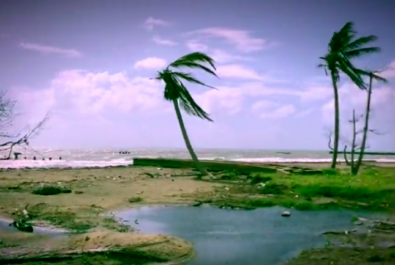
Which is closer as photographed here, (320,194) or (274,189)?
(320,194)

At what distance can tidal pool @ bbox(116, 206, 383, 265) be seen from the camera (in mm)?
5629

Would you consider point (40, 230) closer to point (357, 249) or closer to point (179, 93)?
point (357, 249)

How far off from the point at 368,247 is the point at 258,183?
8.24 meters

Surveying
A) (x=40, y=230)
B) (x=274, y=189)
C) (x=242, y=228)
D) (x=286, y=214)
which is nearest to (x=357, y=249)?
(x=242, y=228)

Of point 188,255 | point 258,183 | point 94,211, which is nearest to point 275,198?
point 258,183


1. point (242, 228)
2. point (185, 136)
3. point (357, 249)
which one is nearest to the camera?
point (357, 249)

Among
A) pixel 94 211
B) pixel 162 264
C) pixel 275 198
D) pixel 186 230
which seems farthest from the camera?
pixel 275 198

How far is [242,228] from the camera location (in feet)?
24.0

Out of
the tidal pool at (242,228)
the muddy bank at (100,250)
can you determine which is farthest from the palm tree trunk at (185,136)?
the muddy bank at (100,250)

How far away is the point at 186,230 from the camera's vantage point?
708 centimetres

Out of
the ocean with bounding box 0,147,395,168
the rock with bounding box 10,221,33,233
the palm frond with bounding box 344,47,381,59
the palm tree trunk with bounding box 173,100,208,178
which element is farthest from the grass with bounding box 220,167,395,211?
the palm frond with bounding box 344,47,381,59

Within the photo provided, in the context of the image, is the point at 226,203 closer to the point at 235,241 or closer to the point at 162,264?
the point at 235,241

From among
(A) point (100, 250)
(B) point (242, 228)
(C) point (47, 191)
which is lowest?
(B) point (242, 228)

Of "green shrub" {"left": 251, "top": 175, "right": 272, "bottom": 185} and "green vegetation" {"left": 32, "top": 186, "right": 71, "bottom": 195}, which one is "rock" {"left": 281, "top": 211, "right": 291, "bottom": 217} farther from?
"green vegetation" {"left": 32, "top": 186, "right": 71, "bottom": 195}
